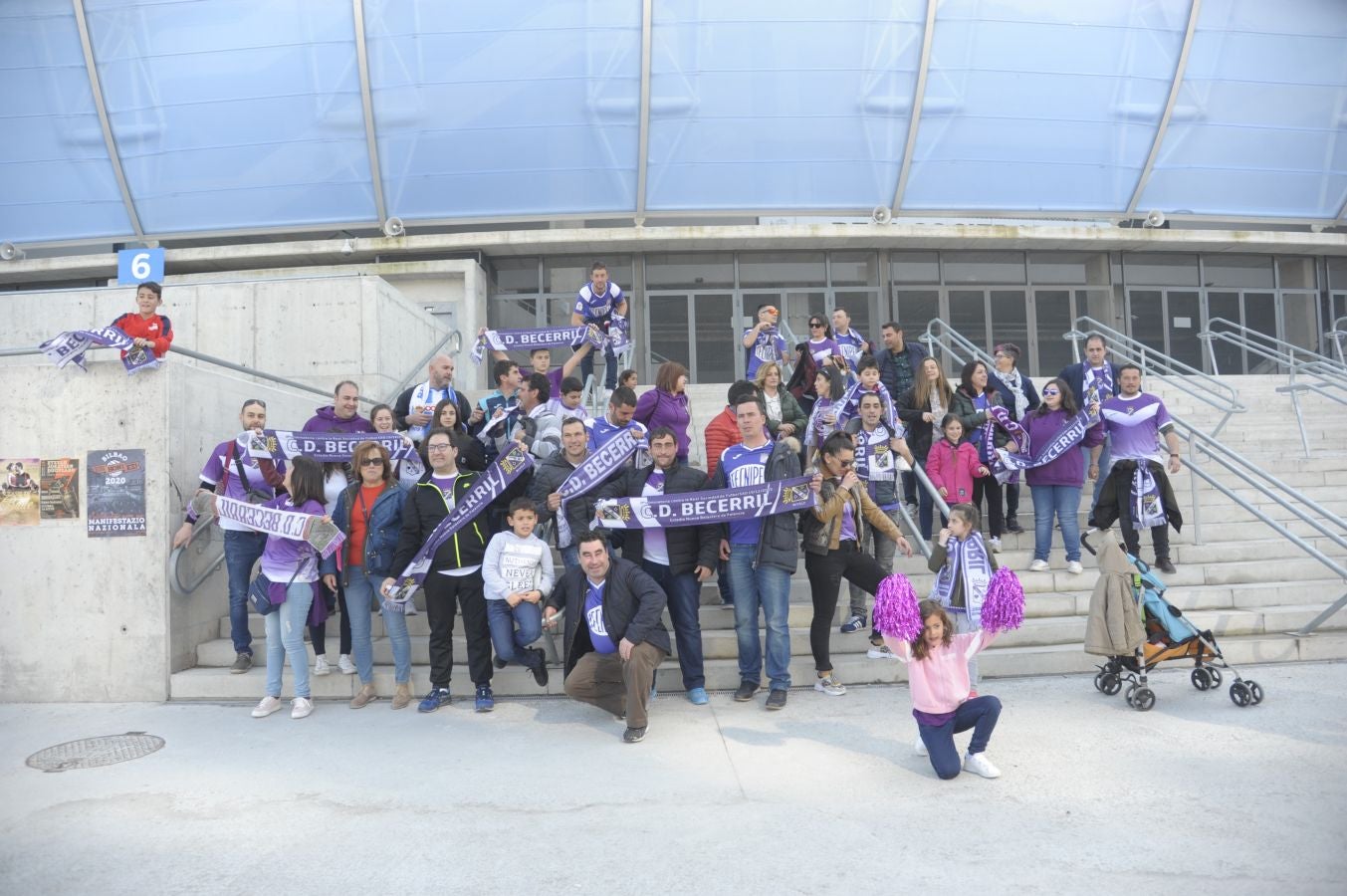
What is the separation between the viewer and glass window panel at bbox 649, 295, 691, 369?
19.7m

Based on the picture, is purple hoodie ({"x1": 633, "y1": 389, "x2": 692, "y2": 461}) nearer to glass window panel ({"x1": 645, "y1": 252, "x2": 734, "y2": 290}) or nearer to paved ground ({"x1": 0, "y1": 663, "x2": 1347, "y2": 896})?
paved ground ({"x1": 0, "y1": 663, "x2": 1347, "y2": 896})

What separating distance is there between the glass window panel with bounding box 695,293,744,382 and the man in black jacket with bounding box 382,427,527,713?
1309cm

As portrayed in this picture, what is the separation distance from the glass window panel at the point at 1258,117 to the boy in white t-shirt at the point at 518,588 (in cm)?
1696

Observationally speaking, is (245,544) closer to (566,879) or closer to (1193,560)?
(566,879)

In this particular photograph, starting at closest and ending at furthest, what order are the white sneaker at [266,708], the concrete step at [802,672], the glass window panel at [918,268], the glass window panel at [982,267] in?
the white sneaker at [266,708], the concrete step at [802,672], the glass window panel at [918,268], the glass window panel at [982,267]

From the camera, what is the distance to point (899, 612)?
5.23 m

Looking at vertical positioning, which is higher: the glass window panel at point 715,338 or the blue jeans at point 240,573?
the glass window panel at point 715,338

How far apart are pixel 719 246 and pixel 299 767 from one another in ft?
50.4

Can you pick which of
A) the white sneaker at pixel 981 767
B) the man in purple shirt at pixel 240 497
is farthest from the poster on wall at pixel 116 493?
the white sneaker at pixel 981 767

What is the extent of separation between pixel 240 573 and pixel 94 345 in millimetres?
2209

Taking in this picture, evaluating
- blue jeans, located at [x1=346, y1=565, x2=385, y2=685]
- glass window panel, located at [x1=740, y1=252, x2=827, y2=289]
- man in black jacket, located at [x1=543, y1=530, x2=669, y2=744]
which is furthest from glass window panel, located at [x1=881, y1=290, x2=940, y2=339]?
blue jeans, located at [x1=346, y1=565, x2=385, y2=685]

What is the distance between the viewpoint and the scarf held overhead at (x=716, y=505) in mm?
6789

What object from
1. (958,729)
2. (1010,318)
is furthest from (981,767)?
(1010,318)

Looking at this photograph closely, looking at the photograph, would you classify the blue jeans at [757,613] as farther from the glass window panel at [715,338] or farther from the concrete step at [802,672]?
the glass window panel at [715,338]
